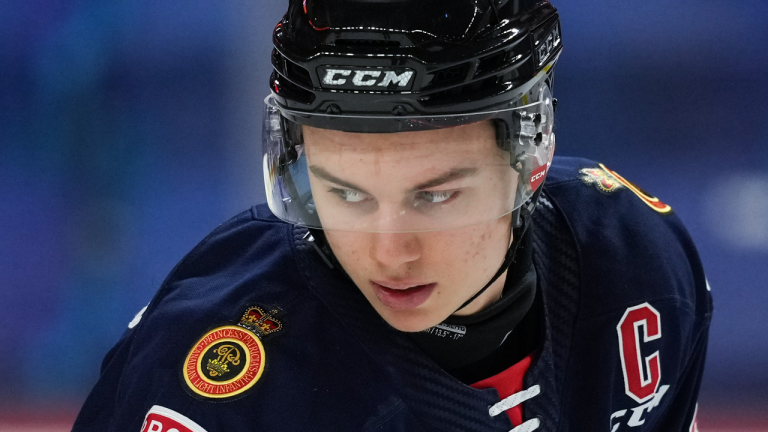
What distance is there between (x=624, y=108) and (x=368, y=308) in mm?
1369

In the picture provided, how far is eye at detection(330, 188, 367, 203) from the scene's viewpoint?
1.18 m

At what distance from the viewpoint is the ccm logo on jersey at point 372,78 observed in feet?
3.63

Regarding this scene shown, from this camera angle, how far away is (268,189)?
1.34 meters

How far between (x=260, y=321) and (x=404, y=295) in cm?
22

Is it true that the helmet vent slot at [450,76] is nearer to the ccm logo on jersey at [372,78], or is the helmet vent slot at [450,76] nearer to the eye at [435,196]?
the ccm logo on jersey at [372,78]

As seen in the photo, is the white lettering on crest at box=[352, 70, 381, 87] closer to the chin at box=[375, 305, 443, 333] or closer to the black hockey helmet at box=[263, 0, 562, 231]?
the black hockey helmet at box=[263, 0, 562, 231]

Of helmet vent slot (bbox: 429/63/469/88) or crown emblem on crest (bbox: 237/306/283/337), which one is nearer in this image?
helmet vent slot (bbox: 429/63/469/88)

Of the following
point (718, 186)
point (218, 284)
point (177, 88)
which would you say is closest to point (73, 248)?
point (177, 88)

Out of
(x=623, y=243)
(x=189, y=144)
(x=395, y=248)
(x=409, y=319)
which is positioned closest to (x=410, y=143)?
(x=395, y=248)

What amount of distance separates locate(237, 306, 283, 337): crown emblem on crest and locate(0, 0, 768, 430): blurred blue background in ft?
3.60

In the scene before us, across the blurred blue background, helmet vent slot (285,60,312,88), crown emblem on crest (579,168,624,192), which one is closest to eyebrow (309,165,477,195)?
helmet vent slot (285,60,312,88)

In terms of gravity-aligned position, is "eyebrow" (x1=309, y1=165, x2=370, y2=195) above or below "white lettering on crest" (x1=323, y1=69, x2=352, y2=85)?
below

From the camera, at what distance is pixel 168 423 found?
1.22 meters

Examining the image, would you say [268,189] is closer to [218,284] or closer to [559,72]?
[218,284]
